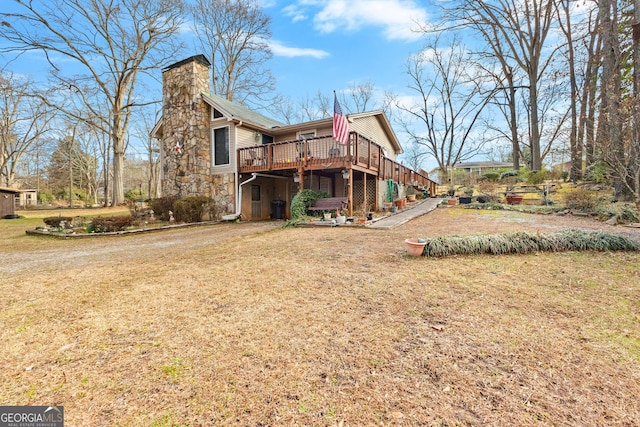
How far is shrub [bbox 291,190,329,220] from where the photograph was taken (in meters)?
10.5

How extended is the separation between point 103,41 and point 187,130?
1172 cm

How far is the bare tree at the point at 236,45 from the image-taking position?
73.3ft

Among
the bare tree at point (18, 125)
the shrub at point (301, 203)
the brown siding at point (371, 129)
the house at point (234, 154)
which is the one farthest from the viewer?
the bare tree at point (18, 125)

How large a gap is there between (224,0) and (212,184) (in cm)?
1783

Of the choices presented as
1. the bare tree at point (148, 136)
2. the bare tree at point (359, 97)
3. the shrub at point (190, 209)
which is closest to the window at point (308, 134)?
the shrub at point (190, 209)

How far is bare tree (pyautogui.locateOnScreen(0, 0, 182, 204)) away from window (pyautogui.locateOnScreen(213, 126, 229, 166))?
369 inches

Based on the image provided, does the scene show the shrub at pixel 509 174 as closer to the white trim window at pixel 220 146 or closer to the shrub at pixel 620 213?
the shrub at pixel 620 213

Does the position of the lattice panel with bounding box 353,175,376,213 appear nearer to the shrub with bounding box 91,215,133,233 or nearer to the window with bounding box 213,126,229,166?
the window with bounding box 213,126,229,166

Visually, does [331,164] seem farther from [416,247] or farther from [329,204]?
[416,247]

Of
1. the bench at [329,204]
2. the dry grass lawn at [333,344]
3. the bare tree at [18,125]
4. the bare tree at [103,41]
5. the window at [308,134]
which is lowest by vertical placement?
the dry grass lawn at [333,344]

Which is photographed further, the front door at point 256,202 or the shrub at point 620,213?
the front door at point 256,202

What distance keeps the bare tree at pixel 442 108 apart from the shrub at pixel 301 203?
23203mm

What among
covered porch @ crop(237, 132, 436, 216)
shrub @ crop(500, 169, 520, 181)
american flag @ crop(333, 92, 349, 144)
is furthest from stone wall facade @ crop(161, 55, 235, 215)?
shrub @ crop(500, 169, 520, 181)

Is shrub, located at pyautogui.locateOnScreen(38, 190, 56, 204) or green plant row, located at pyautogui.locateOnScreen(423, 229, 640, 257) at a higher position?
shrub, located at pyautogui.locateOnScreen(38, 190, 56, 204)
